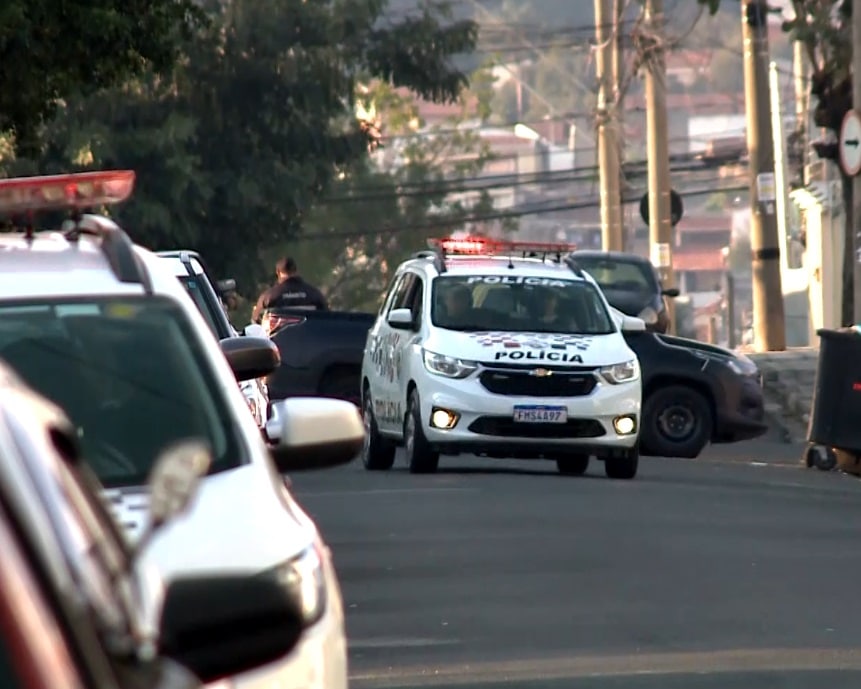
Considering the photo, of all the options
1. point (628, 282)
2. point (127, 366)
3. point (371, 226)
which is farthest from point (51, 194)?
point (371, 226)

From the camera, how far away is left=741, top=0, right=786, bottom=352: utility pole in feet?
103

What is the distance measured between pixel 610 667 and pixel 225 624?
6347mm

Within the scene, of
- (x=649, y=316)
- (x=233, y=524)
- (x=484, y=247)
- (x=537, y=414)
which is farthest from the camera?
(x=649, y=316)

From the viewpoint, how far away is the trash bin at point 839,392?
63.2 feet

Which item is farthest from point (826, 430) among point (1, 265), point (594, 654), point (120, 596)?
point (120, 596)

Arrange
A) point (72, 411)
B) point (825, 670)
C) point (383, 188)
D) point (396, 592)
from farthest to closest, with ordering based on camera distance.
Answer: point (383, 188) < point (396, 592) < point (825, 670) < point (72, 411)

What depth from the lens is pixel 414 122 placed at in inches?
3971

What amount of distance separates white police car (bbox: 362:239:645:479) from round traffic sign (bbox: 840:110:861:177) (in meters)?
3.93

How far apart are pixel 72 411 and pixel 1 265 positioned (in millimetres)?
396

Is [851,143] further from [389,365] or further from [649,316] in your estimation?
[389,365]

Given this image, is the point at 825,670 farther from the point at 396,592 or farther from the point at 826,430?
the point at 826,430

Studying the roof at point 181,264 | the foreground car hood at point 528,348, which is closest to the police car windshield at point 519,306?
the foreground car hood at point 528,348

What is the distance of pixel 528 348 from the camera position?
704 inches

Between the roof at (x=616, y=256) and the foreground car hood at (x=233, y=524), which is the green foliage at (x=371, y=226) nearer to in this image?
the roof at (x=616, y=256)
